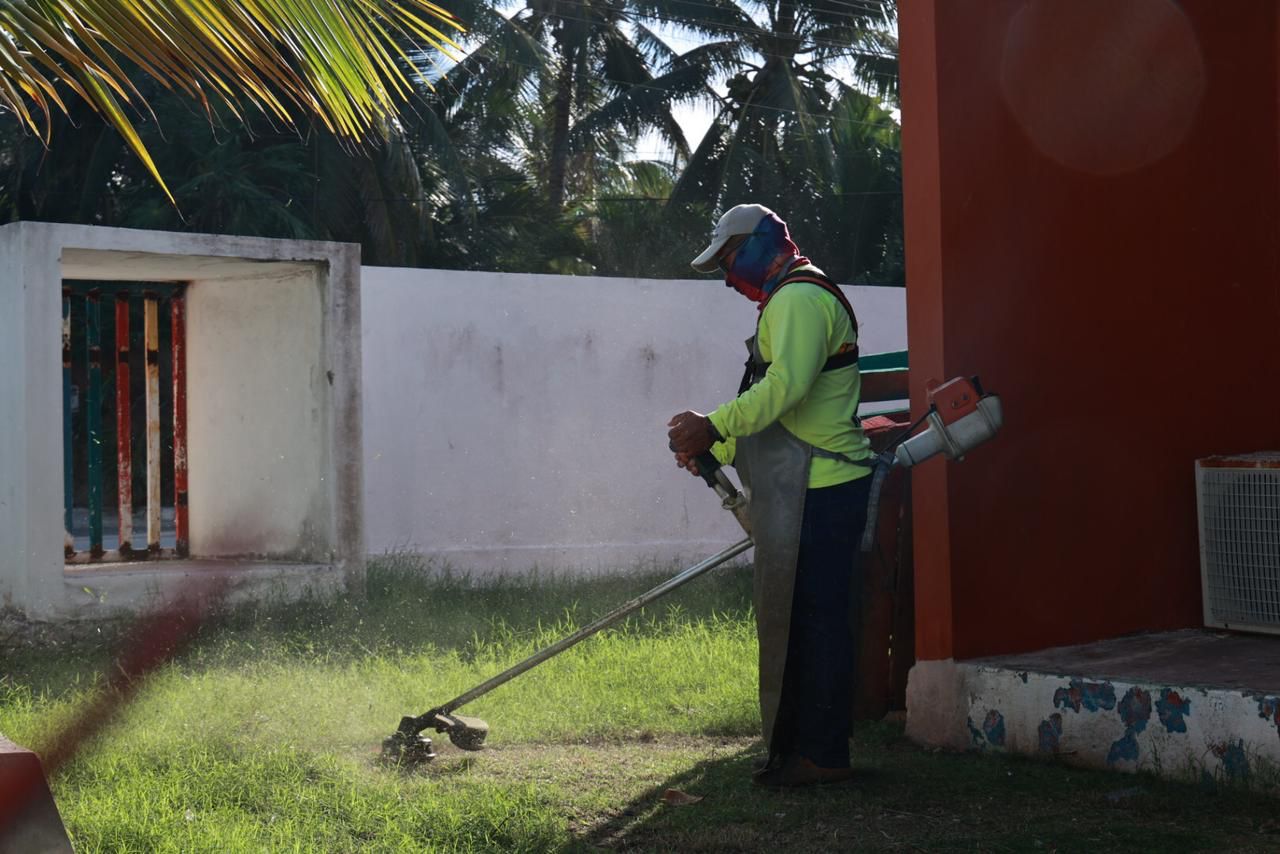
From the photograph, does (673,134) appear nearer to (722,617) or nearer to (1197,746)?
(722,617)

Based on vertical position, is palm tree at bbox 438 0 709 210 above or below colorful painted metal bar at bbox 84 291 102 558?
above

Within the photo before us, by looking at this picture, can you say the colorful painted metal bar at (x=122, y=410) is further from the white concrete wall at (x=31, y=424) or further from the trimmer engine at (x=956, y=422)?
the trimmer engine at (x=956, y=422)

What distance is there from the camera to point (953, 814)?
13.0 ft

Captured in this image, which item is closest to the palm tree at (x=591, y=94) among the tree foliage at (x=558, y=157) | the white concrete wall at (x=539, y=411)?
the tree foliage at (x=558, y=157)

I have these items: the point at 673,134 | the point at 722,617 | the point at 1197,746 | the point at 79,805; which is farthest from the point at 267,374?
the point at 673,134

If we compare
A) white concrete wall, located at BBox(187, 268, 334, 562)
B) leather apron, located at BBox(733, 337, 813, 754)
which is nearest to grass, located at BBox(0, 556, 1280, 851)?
leather apron, located at BBox(733, 337, 813, 754)

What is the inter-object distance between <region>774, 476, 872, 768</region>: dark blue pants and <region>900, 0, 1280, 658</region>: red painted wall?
1.84 ft

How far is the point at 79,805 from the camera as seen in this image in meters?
4.02

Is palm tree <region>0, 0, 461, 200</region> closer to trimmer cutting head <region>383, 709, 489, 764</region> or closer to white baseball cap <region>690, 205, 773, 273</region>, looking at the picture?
white baseball cap <region>690, 205, 773, 273</region>

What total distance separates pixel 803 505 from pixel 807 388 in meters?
0.36

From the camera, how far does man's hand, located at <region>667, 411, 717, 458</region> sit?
4.15m

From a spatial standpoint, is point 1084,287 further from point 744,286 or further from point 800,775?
point 800,775

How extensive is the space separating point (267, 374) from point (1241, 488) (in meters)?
5.51

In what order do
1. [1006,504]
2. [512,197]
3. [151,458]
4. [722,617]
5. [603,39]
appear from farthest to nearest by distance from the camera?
1. [603,39]
2. [512,197]
3. [151,458]
4. [722,617]
5. [1006,504]
